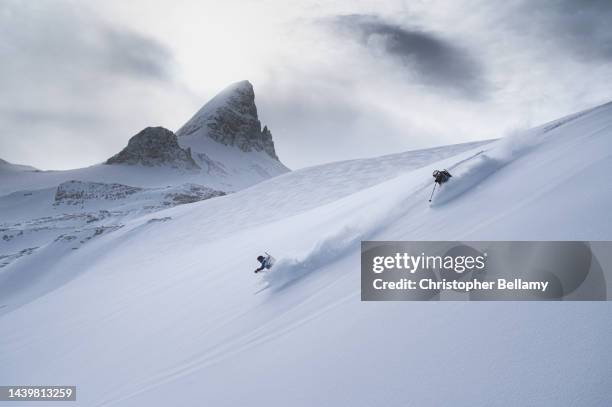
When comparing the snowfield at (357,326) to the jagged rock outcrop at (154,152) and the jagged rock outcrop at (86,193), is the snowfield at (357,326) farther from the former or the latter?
the jagged rock outcrop at (154,152)

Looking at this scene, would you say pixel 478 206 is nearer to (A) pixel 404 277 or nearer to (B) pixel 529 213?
(B) pixel 529 213

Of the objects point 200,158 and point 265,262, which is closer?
point 265,262

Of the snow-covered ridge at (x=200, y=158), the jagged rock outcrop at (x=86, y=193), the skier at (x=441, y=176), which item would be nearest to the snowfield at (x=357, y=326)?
the skier at (x=441, y=176)

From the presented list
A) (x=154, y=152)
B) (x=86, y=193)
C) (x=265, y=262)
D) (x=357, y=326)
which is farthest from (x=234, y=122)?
(x=357, y=326)

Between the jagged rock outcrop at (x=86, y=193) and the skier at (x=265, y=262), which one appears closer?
the skier at (x=265, y=262)

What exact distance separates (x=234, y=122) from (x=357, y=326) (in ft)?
447

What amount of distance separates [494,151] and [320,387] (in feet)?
15.6

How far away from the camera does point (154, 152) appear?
8912cm

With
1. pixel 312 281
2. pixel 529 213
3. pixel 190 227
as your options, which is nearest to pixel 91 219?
pixel 190 227

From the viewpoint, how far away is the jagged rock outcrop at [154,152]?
8738cm

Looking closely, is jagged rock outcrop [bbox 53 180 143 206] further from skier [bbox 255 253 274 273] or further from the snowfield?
skier [bbox 255 253 274 273]

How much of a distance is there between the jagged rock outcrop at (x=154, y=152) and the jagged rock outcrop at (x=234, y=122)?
3413 cm

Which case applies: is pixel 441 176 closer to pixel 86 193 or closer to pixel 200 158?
pixel 86 193

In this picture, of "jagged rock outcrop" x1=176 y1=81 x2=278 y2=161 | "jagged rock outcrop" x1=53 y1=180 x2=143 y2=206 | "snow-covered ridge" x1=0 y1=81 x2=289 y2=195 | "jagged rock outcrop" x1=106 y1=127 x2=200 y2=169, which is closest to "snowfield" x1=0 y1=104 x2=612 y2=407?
"jagged rock outcrop" x1=53 y1=180 x2=143 y2=206
